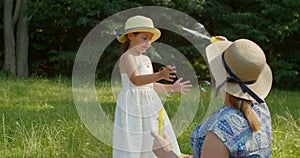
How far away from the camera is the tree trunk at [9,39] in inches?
468

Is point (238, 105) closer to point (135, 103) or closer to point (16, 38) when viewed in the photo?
point (135, 103)

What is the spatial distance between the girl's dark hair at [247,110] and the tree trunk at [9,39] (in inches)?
425

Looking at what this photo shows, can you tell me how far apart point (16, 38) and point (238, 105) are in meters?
11.4

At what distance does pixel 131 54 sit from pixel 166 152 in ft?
5.22

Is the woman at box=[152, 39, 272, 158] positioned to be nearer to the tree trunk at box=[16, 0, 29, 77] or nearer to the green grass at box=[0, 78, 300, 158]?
the green grass at box=[0, 78, 300, 158]

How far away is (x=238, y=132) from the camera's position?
167 cm

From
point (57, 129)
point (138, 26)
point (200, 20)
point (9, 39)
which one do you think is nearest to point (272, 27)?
point (200, 20)

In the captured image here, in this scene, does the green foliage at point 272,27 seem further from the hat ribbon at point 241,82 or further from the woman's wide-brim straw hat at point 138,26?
the hat ribbon at point 241,82

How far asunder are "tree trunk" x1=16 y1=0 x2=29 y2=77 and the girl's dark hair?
35.7ft

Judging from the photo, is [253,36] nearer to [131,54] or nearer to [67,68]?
[67,68]

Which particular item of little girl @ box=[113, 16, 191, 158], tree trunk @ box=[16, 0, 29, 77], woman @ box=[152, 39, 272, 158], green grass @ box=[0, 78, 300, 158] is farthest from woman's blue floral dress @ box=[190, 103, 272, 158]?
tree trunk @ box=[16, 0, 29, 77]

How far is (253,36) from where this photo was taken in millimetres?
10594

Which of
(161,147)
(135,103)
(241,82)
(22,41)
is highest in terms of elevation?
(241,82)

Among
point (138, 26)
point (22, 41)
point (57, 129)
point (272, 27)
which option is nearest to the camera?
point (138, 26)
